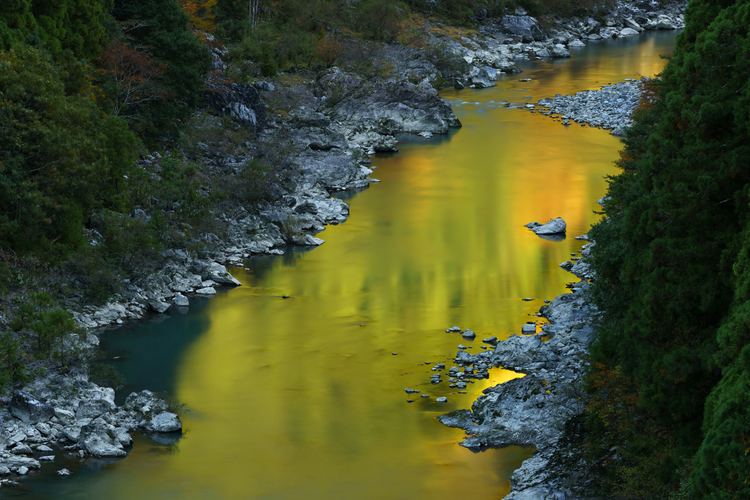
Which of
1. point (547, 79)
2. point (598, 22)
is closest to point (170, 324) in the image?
point (547, 79)

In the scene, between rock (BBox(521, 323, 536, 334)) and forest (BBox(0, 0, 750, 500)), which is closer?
forest (BBox(0, 0, 750, 500))

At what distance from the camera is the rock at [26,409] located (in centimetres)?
2056

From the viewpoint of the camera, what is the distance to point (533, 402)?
21.3 m

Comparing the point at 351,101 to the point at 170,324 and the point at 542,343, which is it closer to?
the point at 170,324

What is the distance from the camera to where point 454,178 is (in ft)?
152

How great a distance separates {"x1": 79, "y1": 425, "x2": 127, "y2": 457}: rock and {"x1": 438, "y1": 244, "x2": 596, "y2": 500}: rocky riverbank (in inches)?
341

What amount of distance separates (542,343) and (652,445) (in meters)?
9.41

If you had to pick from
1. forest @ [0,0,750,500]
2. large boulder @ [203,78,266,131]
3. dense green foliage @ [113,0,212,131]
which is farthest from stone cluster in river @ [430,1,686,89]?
dense green foliage @ [113,0,212,131]

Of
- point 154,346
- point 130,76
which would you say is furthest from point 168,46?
point 154,346

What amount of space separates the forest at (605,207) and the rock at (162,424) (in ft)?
11.1

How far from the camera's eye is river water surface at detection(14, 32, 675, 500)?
2002cm

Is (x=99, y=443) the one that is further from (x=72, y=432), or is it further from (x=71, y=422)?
(x=71, y=422)

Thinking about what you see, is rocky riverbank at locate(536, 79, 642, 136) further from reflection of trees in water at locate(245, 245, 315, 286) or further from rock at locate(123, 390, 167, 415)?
rock at locate(123, 390, 167, 415)

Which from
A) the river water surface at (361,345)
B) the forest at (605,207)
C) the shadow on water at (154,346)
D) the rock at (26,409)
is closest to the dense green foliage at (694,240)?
the forest at (605,207)
